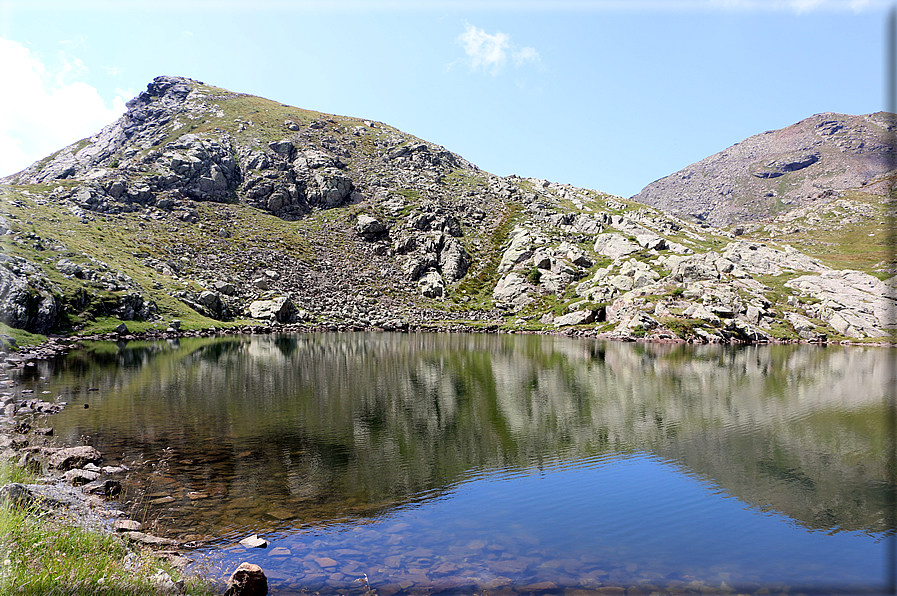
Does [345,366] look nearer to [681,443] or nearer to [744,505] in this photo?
[681,443]

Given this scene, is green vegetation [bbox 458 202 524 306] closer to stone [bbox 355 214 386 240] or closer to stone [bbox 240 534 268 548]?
stone [bbox 355 214 386 240]

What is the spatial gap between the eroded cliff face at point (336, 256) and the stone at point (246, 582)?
74858 millimetres

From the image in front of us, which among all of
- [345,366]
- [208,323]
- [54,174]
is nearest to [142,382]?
[345,366]

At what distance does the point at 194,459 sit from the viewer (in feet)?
77.2

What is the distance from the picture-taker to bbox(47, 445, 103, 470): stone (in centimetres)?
2041

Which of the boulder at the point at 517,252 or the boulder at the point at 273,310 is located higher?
the boulder at the point at 517,252

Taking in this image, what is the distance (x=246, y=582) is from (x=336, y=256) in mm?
148892

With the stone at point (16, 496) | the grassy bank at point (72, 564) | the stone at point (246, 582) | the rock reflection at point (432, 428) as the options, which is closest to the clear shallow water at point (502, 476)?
the rock reflection at point (432, 428)

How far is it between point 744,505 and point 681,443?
9.50 metres

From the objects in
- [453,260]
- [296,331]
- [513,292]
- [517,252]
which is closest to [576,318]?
[513,292]

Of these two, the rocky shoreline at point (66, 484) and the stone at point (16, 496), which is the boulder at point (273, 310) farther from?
the stone at point (16, 496)

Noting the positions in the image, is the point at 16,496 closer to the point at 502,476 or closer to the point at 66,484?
the point at 66,484

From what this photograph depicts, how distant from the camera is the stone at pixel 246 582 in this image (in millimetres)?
11836

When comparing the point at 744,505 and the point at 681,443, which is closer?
the point at 744,505
